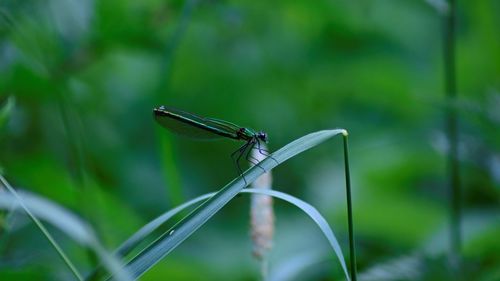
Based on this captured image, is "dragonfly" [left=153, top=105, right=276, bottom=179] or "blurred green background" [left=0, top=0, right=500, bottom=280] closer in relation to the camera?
"dragonfly" [left=153, top=105, right=276, bottom=179]

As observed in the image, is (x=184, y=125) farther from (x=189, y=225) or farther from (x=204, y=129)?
(x=189, y=225)

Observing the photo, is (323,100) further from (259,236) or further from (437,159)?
(259,236)

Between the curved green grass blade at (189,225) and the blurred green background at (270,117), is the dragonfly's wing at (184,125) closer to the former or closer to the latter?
the blurred green background at (270,117)

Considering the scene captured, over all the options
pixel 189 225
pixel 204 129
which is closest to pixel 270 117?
pixel 204 129

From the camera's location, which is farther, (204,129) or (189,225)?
(204,129)

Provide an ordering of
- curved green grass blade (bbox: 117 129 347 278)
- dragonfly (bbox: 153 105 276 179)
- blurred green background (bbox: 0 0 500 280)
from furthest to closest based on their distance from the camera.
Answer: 1. blurred green background (bbox: 0 0 500 280)
2. dragonfly (bbox: 153 105 276 179)
3. curved green grass blade (bbox: 117 129 347 278)

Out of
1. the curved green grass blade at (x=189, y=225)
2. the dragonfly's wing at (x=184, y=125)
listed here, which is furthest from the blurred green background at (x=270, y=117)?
the curved green grass blade at (x=189, y=225)

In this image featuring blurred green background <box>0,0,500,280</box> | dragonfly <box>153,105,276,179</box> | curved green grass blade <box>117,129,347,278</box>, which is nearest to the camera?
curved green grass blade <box>117,129,347,278</box>

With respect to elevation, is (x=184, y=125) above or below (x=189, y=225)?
above

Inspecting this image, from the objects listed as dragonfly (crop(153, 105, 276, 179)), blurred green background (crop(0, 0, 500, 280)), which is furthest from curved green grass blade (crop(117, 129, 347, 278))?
blurred green background (crop(0, 0, 500, 280))

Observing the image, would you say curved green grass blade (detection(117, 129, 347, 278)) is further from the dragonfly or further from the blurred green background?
the blurred green background
